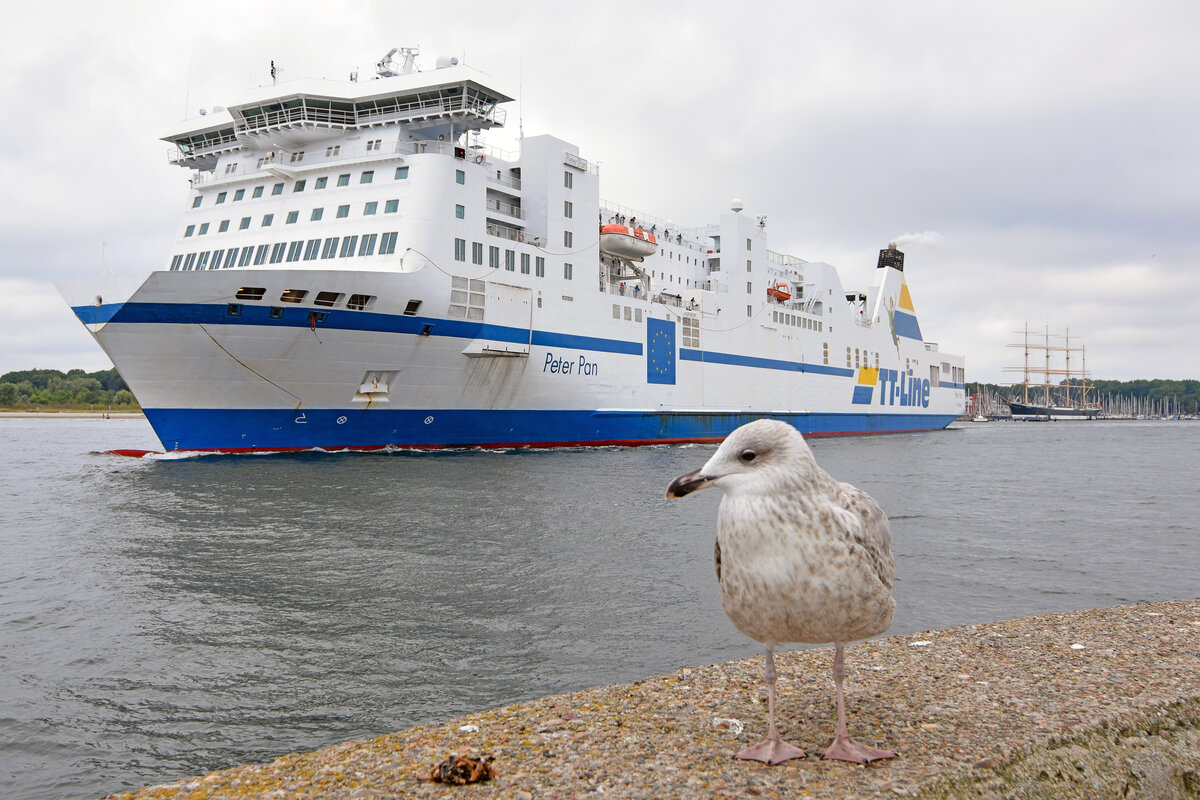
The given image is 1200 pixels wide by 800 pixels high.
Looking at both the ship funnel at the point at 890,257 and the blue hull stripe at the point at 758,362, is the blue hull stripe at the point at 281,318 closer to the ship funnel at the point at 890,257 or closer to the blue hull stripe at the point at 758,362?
the blue hull stripe at the point at 758,362

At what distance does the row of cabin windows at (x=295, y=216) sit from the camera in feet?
72.7

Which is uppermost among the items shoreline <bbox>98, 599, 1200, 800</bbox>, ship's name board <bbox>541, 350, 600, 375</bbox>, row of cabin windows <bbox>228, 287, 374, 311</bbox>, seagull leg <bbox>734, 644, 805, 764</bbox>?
row of cabin windows <bbox>228, 287, 374, 311</bbox>

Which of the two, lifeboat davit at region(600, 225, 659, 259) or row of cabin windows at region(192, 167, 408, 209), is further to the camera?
lifeboat davit at region(600, 225, 659, 259)

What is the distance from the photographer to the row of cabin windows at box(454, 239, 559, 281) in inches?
883

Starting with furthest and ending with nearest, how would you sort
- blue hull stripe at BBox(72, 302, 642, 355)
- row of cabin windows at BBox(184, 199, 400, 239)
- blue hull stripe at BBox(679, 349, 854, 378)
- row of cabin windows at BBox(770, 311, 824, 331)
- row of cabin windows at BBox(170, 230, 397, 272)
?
row of cabin windows at BBox(770, 311, 824, 331), blue hull stripe at BBox(679, 349, 854, 378), row of cabin windows at BBox(184, 199, 400, 239), row of cabin windows at BBox(170, 230, 397, 272), blue hull stripe at BBox(72, 302, 642, 355)

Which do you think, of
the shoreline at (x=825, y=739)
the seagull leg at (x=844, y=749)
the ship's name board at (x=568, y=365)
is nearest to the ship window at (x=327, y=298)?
the ship's name board at (x=568, y=365)

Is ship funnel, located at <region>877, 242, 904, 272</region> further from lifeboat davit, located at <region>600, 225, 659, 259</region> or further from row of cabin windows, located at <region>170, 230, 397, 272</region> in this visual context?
row of cabin windows, located at <region>170, 230, 397, 272</region>

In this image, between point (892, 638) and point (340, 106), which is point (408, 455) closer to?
point (340, 106)

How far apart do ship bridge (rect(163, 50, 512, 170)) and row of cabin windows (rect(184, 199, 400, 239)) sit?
2476 mm

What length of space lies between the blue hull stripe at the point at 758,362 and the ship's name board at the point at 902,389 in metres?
4.94

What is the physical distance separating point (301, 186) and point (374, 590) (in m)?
19.4

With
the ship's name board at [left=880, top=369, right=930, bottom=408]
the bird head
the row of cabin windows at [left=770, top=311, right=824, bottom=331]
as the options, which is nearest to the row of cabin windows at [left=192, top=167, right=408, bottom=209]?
the row of cabin windows at [left=770, top=311, right=824, bottom=331]

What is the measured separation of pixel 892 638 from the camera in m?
5.16

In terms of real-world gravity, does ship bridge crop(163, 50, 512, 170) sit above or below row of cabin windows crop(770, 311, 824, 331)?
above
